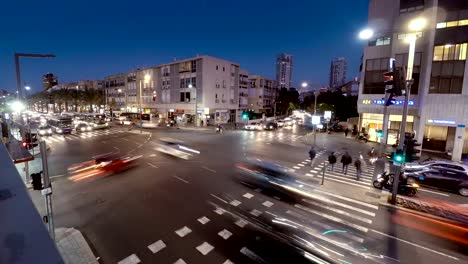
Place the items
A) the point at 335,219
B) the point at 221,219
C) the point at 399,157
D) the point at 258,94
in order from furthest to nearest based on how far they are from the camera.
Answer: the point at 258,94
the point at 399,157
the point at 335,219
the point at 221,219

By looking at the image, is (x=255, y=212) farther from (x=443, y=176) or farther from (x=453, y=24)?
(x=453, y=24)

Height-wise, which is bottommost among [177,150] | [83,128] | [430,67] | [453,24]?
[177,150]

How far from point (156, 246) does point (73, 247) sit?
276cm

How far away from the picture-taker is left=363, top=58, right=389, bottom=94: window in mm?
28495

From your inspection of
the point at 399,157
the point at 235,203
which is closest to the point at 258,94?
→ the point at 399,157

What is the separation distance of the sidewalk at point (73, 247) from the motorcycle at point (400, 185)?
1522 centimetres

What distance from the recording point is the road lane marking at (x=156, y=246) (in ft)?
24.4

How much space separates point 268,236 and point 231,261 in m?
1.93

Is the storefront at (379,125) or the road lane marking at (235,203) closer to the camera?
the road lane marking at (235,203)

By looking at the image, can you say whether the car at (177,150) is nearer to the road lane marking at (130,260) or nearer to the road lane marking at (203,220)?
the road lane marking at (203,220)

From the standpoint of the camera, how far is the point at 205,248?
761cm

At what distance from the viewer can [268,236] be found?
27.3 ft

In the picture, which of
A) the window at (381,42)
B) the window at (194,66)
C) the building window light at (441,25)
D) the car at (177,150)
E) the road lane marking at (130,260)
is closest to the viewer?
the road lane marking at (130,260)

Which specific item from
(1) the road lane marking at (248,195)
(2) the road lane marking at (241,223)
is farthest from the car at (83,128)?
(2) the road lane marking at (241,223)
